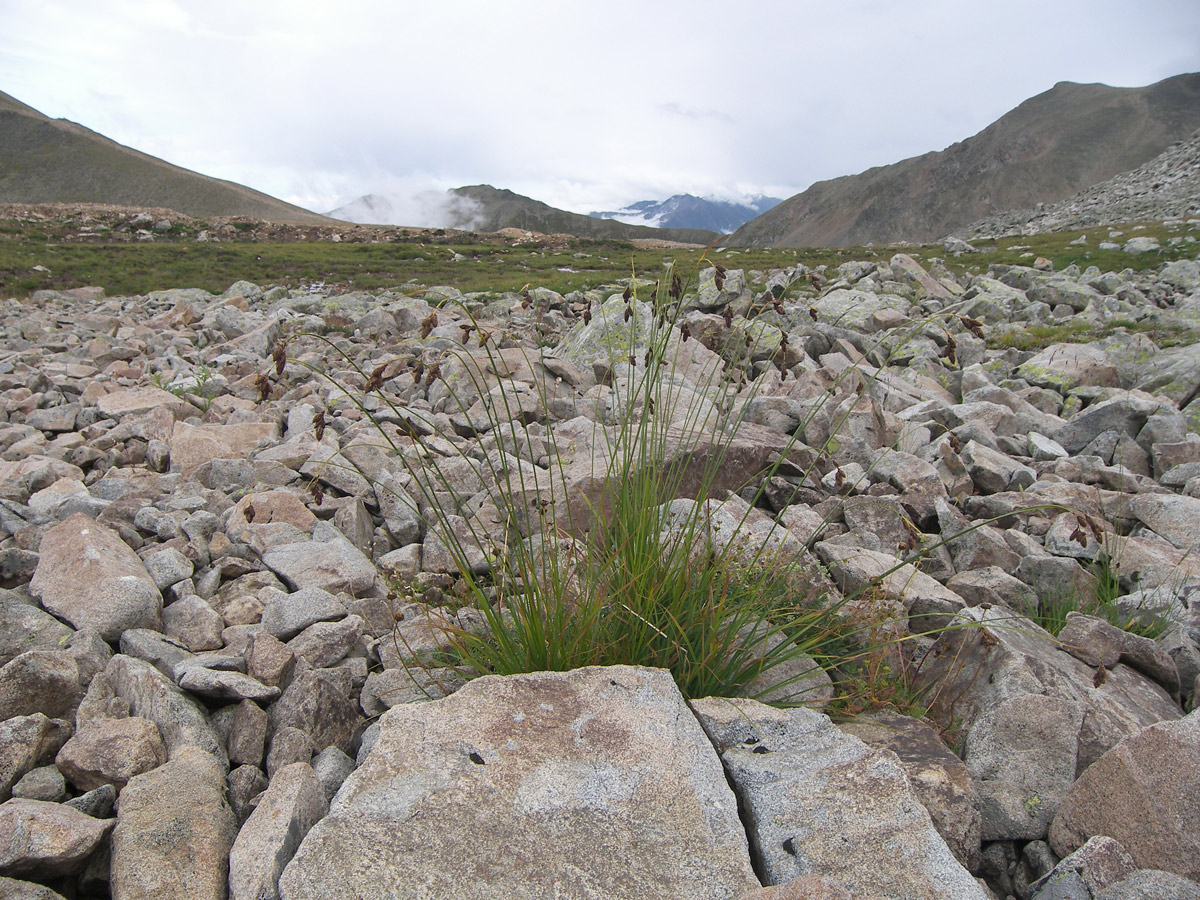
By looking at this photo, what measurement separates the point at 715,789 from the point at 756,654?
3.25 feet

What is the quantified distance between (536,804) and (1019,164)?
161m

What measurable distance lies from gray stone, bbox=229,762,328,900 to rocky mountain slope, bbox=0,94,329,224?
156946 mm

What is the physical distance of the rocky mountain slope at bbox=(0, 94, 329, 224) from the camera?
140875 millimetres

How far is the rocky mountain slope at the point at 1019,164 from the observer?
117625mm

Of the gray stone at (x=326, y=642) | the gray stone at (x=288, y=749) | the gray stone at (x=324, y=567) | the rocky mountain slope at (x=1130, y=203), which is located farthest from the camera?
the rocky mountain slope at (x=1130, y=203)

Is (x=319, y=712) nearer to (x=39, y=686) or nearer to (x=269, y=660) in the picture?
(x=269, y=660)

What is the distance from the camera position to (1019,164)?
5108 inches

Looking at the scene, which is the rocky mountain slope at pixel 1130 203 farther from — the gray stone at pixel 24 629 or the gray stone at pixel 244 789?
the gray stone at pixel 24 629

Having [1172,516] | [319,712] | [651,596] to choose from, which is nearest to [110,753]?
[319,712]

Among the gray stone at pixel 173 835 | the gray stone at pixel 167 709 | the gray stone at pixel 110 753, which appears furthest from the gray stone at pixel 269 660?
the gray stone at pixel 173 835

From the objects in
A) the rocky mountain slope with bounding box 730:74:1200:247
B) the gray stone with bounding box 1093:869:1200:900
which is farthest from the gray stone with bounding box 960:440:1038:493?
the rocky mountain slope with bounding box 730:74:1200:247

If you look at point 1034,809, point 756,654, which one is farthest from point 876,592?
point 1034,809

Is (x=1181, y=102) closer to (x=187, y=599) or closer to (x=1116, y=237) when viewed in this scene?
(x=1116, y=237)

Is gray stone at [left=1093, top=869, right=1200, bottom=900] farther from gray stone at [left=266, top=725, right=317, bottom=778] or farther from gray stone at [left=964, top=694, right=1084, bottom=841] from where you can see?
gray stone at [left=266, top=725, right=317, bottom=778]
